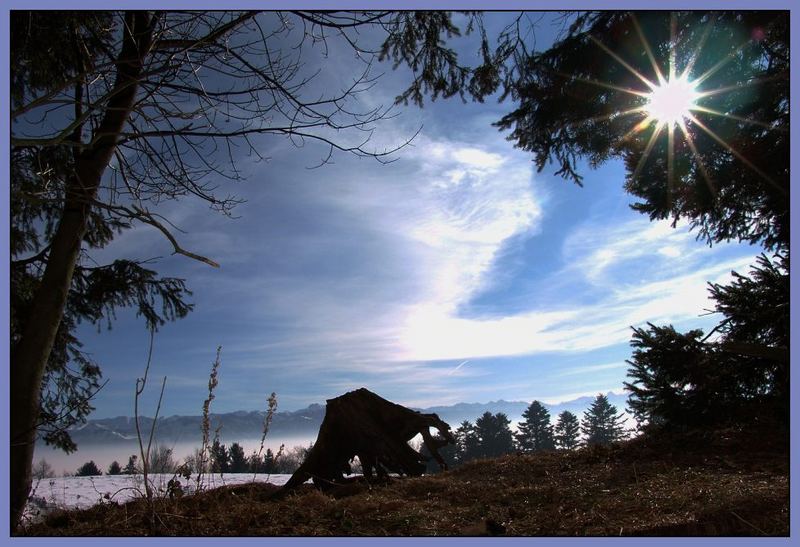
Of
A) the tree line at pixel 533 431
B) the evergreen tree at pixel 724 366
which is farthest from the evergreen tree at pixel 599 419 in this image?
the evergreen tree at pixel 724 366

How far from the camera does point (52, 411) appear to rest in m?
5.66

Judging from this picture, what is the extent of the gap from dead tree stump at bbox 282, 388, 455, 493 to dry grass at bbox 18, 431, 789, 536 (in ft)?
1.89

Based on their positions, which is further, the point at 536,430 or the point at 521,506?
the point at 536,430

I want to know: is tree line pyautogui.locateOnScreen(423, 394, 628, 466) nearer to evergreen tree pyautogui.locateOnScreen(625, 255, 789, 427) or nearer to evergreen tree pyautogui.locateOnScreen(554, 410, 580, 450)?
evergreen tree pyautogui.locateOnScreen(554, 410, 580, 450)

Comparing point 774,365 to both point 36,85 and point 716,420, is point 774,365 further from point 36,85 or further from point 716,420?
point 36,85

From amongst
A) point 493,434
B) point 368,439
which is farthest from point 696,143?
point 493,434

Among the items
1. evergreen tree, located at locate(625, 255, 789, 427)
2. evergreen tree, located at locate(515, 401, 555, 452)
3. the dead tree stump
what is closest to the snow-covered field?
the dead tree stump

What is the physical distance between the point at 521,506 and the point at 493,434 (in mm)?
21573

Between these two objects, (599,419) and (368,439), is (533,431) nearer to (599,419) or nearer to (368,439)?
(599,419)

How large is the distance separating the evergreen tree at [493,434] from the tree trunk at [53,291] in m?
22.4

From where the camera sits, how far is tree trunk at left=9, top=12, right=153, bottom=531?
3.80 meters

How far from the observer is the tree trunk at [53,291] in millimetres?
3797

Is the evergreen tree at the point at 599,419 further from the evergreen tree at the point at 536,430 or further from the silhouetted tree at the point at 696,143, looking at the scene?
the silhouetted tree at the point at 696,143

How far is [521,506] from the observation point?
413cm
